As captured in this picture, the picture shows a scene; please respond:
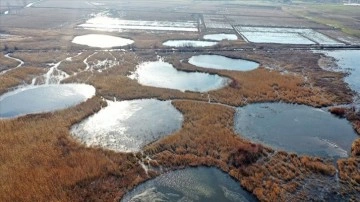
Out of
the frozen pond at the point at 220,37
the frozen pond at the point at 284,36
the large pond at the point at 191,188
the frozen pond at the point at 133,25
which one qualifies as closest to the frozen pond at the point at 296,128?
the large pond at the point at 191,188

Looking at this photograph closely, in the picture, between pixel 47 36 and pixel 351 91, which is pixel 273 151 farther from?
pixel 47 36

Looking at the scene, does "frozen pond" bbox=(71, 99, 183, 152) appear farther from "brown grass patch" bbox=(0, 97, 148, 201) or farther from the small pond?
the small pond

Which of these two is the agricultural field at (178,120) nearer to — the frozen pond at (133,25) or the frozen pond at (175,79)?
the frozen pond at (175,79)

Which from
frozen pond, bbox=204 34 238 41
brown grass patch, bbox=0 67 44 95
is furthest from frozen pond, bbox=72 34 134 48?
brown grass patch, bbox=0 67 44 95

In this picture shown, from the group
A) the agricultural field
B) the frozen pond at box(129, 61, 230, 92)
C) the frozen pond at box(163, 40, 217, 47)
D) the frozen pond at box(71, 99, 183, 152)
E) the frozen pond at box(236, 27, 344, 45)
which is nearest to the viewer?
the agricultural field

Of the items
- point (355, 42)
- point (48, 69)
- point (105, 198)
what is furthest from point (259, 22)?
point (105, 198)

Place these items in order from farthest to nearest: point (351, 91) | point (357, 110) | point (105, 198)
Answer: point (351, 91), point (357, 110), point (105, 198)

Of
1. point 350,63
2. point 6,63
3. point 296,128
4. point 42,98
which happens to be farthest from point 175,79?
point 350,63
